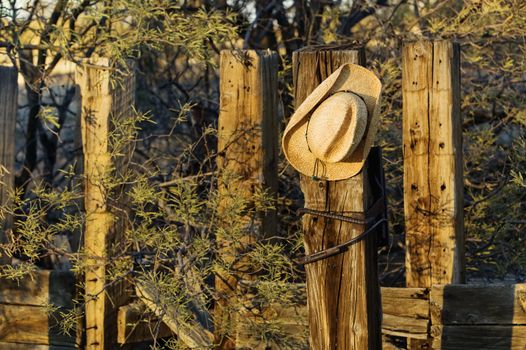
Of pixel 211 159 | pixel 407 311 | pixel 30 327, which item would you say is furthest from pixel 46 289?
pixel 407 311

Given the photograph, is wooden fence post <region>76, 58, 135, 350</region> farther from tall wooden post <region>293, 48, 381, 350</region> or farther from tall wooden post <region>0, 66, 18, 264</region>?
tall wooden post <region>293, 48, 381, 350</region>

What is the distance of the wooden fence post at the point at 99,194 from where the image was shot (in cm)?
466

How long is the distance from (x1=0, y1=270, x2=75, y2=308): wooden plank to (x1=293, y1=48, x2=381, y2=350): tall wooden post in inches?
70.8

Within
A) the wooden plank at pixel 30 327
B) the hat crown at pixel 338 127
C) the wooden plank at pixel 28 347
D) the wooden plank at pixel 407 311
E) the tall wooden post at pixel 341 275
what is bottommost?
the wooden plank at pixel 28 347

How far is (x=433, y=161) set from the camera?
14.1 feet

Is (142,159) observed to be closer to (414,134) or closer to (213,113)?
(213,113)

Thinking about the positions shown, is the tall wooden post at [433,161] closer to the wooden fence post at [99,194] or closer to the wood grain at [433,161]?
the wood grain at [433,161]

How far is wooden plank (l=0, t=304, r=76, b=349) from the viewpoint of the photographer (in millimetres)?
4852

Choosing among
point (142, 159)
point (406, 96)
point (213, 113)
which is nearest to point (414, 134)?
point (406, 96)

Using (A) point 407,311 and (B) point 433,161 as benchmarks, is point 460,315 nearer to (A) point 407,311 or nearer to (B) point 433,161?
(A) point 407,311

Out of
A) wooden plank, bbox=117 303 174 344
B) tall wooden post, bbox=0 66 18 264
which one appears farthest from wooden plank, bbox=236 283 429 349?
tall wooden post, bbox=0 66 18 264

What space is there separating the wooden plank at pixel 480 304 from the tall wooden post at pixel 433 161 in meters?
0.16

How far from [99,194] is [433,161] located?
1860 mm

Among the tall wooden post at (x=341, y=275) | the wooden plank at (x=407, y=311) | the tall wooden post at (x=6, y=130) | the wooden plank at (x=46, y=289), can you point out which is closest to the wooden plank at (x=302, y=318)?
the wooden plank at (x=407, y=311)
